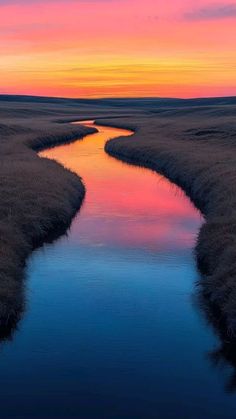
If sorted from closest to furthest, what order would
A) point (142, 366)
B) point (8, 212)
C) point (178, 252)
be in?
point (142, 366) < point (178, 252) < point (8, 212)

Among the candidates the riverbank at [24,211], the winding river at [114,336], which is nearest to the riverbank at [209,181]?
the winding river at [114,336]

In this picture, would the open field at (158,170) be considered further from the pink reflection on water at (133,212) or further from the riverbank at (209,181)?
the pink reflection on water at (133,212)

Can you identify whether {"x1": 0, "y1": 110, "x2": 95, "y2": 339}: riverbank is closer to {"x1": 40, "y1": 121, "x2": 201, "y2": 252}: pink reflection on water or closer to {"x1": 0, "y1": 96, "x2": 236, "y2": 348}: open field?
{"x1": 0, "y1": 96, "x2": 236, "y2": 348}: open field

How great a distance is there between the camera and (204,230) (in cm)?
2247

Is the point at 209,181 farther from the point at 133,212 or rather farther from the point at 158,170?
the point at 158,170

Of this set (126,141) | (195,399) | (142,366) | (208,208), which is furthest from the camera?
(126,141)

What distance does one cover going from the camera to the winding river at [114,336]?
11758 mm

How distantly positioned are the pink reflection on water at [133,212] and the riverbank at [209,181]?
96 cm

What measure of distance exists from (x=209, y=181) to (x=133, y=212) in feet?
18.0

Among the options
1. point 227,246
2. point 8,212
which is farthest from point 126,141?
point 227,246

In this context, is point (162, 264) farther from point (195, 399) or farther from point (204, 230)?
point (195, 399)

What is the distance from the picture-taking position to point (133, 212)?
28797mm

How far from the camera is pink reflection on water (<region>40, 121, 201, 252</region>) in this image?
23.5m

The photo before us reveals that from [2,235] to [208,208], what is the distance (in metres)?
10.6
